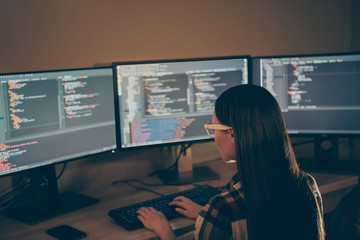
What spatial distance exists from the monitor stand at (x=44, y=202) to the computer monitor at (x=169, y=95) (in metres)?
0.33

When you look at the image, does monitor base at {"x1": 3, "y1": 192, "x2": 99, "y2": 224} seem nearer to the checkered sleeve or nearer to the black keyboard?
the black keyboard

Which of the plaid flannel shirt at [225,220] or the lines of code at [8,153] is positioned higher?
the lines of code at [8,153]

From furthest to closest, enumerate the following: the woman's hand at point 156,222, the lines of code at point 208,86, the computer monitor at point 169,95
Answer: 1. the lines of code at point 208,86
2. the computer monitor at point 169,95
3. the woman's hand at point 156,222

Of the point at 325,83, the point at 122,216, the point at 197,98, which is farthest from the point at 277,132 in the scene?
the point at 325,83

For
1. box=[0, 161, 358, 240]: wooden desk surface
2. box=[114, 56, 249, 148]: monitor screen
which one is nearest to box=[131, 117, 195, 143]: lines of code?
box=[114, 56, 249, 148]: monitor screen

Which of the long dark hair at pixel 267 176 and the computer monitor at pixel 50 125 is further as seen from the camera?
the computer monitor at pixel 50 125

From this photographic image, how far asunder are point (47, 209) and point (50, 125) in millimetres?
310

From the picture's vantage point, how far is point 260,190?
124cm

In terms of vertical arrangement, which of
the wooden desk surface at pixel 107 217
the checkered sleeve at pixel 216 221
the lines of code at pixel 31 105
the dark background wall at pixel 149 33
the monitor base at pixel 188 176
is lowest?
the wooden desk surface at pixel 107 217

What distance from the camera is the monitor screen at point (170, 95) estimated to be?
193 cm

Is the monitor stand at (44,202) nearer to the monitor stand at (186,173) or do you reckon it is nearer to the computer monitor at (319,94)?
the monitor stand at (186,173)

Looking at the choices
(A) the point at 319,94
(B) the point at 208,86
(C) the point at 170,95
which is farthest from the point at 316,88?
(C) the point at 170,95

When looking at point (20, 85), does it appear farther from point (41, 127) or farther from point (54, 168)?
point (54, 168)

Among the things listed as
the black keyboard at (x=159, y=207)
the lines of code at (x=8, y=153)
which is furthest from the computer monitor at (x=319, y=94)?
the lines of code at (x=8, y=153)
